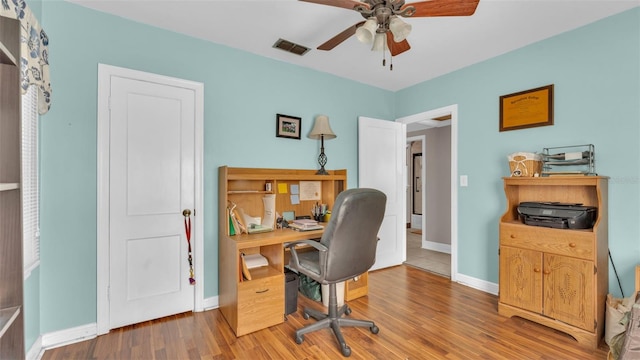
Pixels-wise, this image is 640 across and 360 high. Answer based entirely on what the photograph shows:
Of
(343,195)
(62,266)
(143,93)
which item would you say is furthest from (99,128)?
(343,195)

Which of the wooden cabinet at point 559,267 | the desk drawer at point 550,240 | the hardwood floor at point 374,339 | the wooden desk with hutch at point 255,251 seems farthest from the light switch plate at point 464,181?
the wooden desk with hutch at point 255,251

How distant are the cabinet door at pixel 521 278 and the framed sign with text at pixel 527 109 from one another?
1.22 metres

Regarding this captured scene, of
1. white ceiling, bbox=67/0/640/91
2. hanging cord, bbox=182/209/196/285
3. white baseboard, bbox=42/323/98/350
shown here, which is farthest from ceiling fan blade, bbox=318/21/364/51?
white baseboard, bbox=42/323/98/350

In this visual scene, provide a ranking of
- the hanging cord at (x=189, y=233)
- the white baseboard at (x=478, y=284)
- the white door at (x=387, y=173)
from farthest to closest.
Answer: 1. the white door at (x=387, y=173)
2. the white baseboard at (x=478, y=284)
3. the hanging cord at (x=189, y=233)

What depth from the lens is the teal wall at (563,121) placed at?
2.18 meters

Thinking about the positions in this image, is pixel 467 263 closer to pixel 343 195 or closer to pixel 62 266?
pixel 343 195

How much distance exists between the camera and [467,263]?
3.23 m

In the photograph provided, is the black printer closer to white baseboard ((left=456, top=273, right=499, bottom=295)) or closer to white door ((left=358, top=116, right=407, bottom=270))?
white baseboard ((left=456, top=273, right=499, bottom=295))

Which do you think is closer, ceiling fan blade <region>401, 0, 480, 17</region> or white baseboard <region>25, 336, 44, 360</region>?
ceiling fan blade <region>401, 0, 480, 17</region>

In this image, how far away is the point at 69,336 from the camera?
207cm

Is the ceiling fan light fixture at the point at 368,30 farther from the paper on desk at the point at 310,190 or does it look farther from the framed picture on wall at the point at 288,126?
the paper on desk at the point at 310,190

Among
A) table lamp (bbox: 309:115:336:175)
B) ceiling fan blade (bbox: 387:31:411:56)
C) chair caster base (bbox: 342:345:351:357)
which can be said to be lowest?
chair caster base (bbox: 342:345:351:357)

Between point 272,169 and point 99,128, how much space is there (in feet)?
4.85

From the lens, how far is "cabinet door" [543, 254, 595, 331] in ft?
6.71
